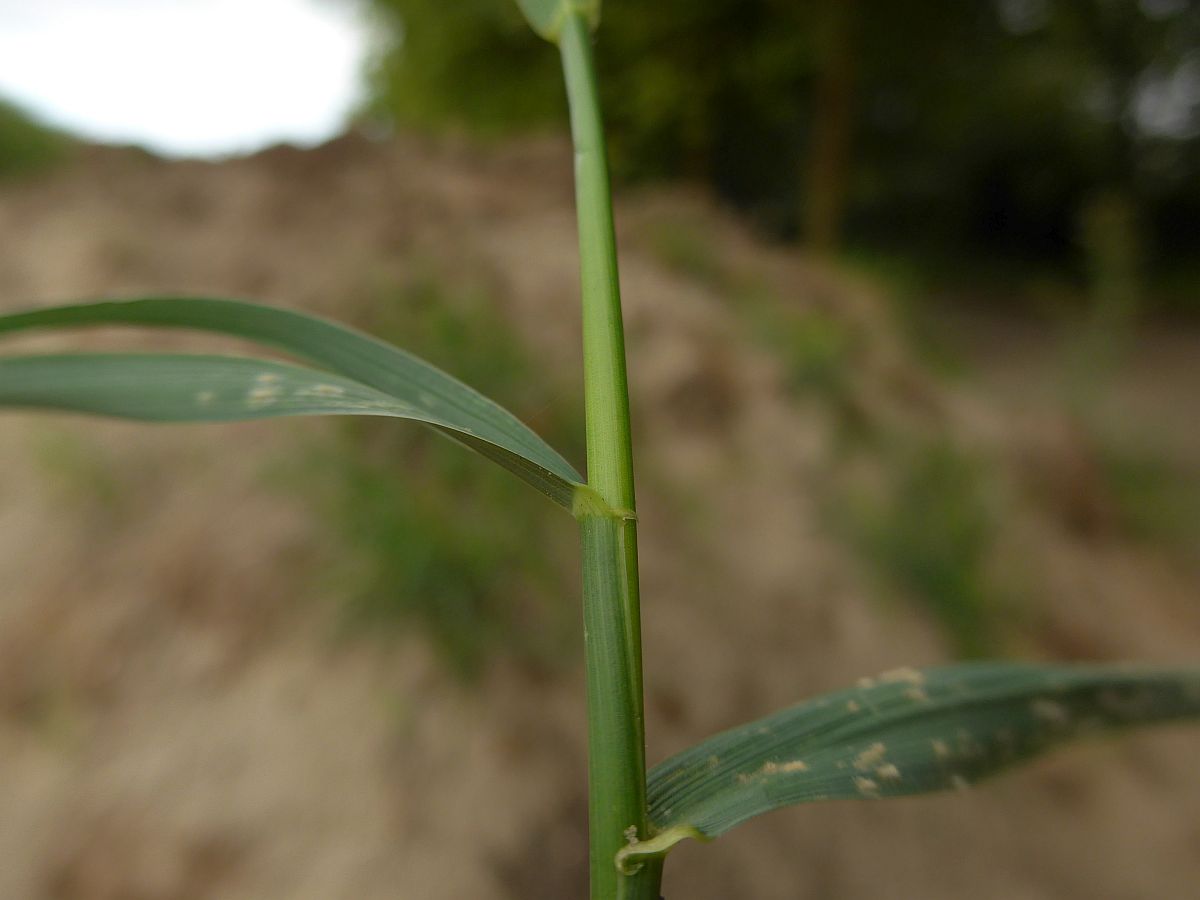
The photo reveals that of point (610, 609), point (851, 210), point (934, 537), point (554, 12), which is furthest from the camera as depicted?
point (851, 210)

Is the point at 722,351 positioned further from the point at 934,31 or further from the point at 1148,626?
the point at 934,31

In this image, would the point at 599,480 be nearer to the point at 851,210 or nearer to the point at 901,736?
the point at 901,736

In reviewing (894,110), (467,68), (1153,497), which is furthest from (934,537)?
(894,110)

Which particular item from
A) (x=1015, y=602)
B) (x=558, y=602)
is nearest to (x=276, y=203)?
(x=558, y=602)

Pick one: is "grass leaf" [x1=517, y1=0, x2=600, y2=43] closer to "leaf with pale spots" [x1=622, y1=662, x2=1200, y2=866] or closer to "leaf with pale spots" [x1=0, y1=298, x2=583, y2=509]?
"leaf with pale spots" [x1=0, y1=298, x2=583, y2=509]

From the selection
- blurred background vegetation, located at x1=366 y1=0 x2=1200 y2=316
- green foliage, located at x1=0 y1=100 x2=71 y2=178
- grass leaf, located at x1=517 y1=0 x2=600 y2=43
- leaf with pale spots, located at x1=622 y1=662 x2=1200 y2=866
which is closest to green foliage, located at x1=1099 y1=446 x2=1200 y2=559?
blurred background vegetation, located at x1=366 y1=0 x2=1200 y2=316

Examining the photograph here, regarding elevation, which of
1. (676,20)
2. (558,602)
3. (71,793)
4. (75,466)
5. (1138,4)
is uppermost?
(1138,4)

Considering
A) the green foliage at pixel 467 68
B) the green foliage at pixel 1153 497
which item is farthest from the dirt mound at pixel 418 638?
the green foliage at pixel 467 68
